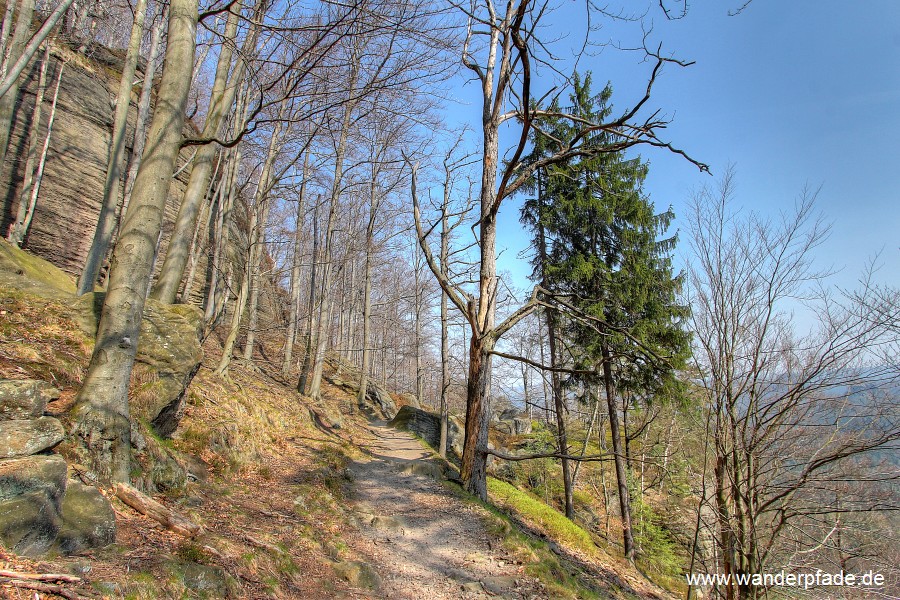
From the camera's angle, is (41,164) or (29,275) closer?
(29,275)

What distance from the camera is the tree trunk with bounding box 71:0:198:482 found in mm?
3178

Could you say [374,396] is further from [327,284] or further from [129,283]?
[129,283]

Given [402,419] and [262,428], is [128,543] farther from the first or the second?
[402,419]

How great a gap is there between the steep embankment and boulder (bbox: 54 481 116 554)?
0.25ft

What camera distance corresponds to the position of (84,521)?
250cm

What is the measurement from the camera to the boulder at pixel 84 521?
2346 mm

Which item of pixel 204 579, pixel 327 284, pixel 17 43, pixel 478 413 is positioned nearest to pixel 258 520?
pixel 204 579

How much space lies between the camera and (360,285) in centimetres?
2809

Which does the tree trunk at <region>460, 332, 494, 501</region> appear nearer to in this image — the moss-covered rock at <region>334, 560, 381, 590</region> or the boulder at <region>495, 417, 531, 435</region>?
the moss-covered rock at <region>334, 560, 381, 590</region>

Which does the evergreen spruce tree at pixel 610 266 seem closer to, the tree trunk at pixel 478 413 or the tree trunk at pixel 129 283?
the tree trunk at pixel 478 413

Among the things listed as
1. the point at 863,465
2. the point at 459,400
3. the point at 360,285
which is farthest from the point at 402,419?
the point at 459,400

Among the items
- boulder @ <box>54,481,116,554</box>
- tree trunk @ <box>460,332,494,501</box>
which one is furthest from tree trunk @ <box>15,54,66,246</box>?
tree trunk @ <box>460,332,494,501</box>

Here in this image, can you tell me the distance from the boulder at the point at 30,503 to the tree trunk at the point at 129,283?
74 cm

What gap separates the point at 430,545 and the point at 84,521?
3650mm
